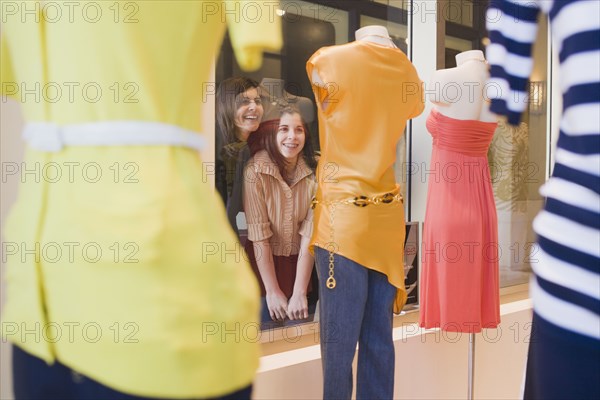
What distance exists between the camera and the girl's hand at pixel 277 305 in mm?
3061

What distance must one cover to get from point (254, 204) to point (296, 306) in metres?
0.57

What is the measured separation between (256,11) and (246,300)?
1.49ft

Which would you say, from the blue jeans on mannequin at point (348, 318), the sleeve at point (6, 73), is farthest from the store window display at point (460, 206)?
the sleeve at point (6, 73)

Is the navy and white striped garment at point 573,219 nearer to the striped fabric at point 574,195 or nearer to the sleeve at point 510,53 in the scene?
the striped fabric at point 574,195

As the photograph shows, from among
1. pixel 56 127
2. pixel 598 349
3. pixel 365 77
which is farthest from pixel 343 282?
pixel 56 127

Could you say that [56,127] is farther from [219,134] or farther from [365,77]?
[219,134]

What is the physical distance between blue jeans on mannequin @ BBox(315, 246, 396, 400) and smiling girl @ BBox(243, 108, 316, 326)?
690mm

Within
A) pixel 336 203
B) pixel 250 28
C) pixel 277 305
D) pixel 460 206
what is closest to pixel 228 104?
pixel 336 203

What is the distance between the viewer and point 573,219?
0.98 meters

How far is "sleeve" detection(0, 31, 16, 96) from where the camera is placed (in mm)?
1047

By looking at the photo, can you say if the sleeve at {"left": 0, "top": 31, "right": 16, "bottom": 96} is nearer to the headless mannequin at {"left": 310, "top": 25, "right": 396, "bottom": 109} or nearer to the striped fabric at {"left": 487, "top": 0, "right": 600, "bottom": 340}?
the striped fabric at {"left": 487, "top": 0, "right": 600, "bottom": 340}

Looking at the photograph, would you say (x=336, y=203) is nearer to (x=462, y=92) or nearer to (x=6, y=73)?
(x=462, y=92)

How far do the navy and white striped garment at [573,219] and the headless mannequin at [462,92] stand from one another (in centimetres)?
172

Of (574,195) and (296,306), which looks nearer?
(574,195)
